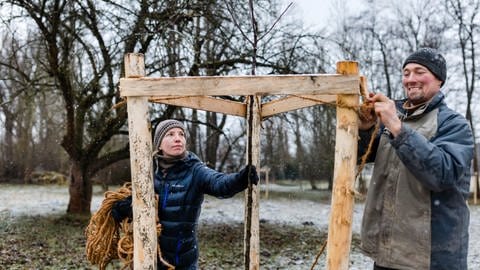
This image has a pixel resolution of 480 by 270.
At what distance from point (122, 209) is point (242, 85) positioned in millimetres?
1266

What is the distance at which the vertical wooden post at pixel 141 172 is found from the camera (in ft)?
8.55

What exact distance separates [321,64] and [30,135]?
15677 millimetres

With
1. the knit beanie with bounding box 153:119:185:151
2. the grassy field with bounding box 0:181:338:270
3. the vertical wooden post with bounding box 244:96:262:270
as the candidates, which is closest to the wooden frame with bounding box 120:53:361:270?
the knit beanie with bounding box 153:119:185:151

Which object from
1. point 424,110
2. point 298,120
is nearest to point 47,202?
point 298,120

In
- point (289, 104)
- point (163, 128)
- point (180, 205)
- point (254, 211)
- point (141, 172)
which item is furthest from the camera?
point (254, 211)

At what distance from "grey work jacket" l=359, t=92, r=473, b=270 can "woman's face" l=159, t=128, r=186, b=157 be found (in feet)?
3.93

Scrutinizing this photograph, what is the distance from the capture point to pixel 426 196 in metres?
2.31

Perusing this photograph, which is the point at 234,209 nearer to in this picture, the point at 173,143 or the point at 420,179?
the point at 173,143

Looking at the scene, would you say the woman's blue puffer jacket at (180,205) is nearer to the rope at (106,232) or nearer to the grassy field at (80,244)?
the rope at (106,232)

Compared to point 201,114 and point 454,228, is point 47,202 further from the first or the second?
point 454,228

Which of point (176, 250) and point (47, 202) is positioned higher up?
point (176, 250)

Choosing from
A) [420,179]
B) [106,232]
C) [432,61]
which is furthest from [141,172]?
[432,61]

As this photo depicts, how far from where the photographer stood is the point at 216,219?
11.9 meters

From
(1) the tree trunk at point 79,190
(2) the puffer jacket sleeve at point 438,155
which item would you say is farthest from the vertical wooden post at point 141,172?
(1) the tree trunk at point 79,190
